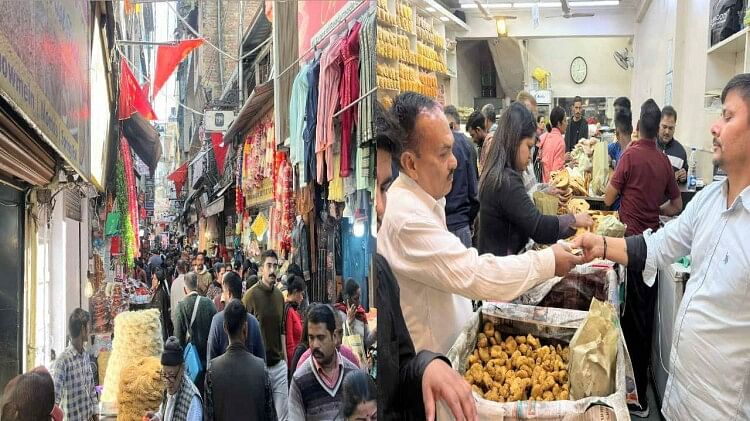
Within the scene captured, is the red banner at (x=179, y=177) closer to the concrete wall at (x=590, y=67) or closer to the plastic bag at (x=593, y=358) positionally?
the plastic bag at (x=593, y=358)

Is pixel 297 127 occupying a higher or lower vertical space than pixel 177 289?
higher

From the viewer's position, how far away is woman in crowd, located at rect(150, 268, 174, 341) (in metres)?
1.00

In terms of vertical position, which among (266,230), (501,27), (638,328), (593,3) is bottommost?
(638,328)

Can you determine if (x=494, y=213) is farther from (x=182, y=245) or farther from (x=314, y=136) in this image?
(x=182, y=245)

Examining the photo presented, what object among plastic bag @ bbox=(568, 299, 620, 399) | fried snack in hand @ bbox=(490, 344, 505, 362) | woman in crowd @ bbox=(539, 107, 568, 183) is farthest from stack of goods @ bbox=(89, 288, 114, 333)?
→ woman in crowd @ bbox=(539, 107, 568, 183)

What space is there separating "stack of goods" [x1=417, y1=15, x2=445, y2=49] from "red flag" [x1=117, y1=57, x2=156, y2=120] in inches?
20.8

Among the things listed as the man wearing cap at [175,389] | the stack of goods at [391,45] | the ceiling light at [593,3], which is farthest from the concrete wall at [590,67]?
the man wearing cap at [175,389]

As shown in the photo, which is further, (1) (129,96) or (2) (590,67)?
(2) (590,67)

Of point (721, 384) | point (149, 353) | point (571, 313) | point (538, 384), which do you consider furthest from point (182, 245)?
point (721, 384)

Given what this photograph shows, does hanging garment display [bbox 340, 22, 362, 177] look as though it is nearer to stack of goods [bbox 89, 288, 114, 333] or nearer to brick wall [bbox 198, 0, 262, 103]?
brick wall [bbox 198, 0, 262, 103]

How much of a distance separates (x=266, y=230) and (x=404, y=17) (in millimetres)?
472

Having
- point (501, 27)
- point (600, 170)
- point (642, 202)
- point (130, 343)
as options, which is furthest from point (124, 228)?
point (600, 170)

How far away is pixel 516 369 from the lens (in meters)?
1.31

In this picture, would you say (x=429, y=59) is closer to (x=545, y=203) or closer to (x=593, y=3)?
(x=545, y=203)
